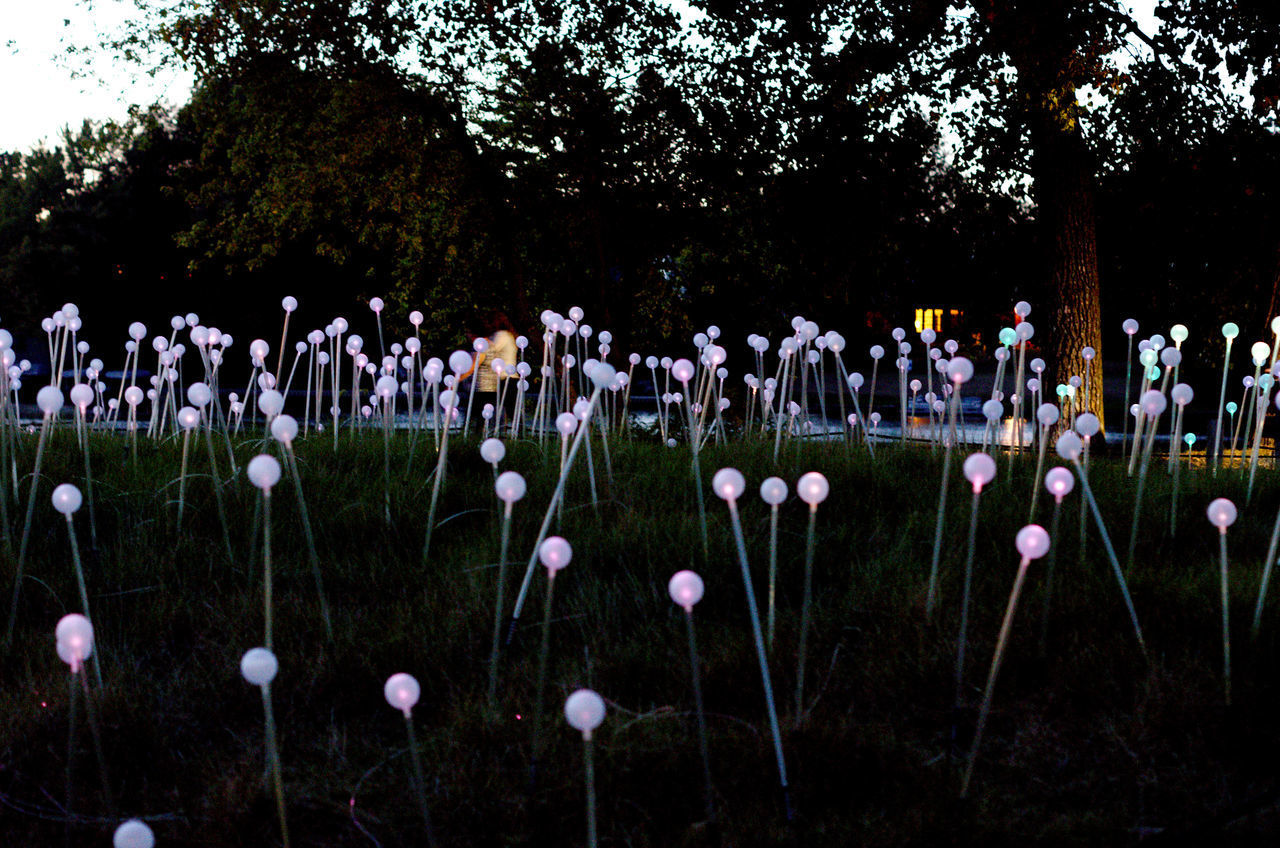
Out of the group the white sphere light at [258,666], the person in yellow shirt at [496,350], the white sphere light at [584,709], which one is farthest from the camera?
the person in yellow shirt at [496,350]

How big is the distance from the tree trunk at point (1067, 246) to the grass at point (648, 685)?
7.05 metres

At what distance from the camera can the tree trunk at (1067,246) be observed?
1029 cm

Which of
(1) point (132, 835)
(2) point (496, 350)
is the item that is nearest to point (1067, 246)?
(2) point (496, 350)

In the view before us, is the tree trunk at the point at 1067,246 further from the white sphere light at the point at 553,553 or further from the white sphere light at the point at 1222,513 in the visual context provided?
the white sphere light at the point at 553,553

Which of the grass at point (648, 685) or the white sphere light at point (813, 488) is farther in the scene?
the grass at point (648, 685)

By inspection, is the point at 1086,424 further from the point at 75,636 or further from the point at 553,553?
the point at 75,636

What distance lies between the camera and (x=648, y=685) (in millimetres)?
2393

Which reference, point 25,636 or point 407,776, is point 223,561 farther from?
point 407,776

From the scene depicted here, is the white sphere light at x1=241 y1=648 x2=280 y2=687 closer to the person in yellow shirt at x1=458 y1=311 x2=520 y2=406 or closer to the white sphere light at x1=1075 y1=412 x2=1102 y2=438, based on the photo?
the white sphere light at x1=1075 y1=412 x2=1102 y2=438

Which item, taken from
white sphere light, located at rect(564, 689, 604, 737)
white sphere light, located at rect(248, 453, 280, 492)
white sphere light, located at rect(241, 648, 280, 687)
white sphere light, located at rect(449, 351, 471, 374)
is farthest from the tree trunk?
white sphere light, located at rect(241, 648, 280, 687)

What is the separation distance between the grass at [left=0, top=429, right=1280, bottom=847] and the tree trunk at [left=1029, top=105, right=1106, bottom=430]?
7.05m

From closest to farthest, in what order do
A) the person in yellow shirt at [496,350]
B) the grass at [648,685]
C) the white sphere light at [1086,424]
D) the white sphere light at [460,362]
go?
1. the grass at [648,685]
2. the white sphere light at [1086,424]
3. the white sphere light at [460,362]
4. the person in yellow shirt at [496,350]

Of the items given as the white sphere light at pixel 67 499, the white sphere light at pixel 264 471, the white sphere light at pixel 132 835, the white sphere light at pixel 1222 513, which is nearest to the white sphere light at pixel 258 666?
the white sphere light at pixel 132 835

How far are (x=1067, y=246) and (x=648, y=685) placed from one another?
951 centimetres
